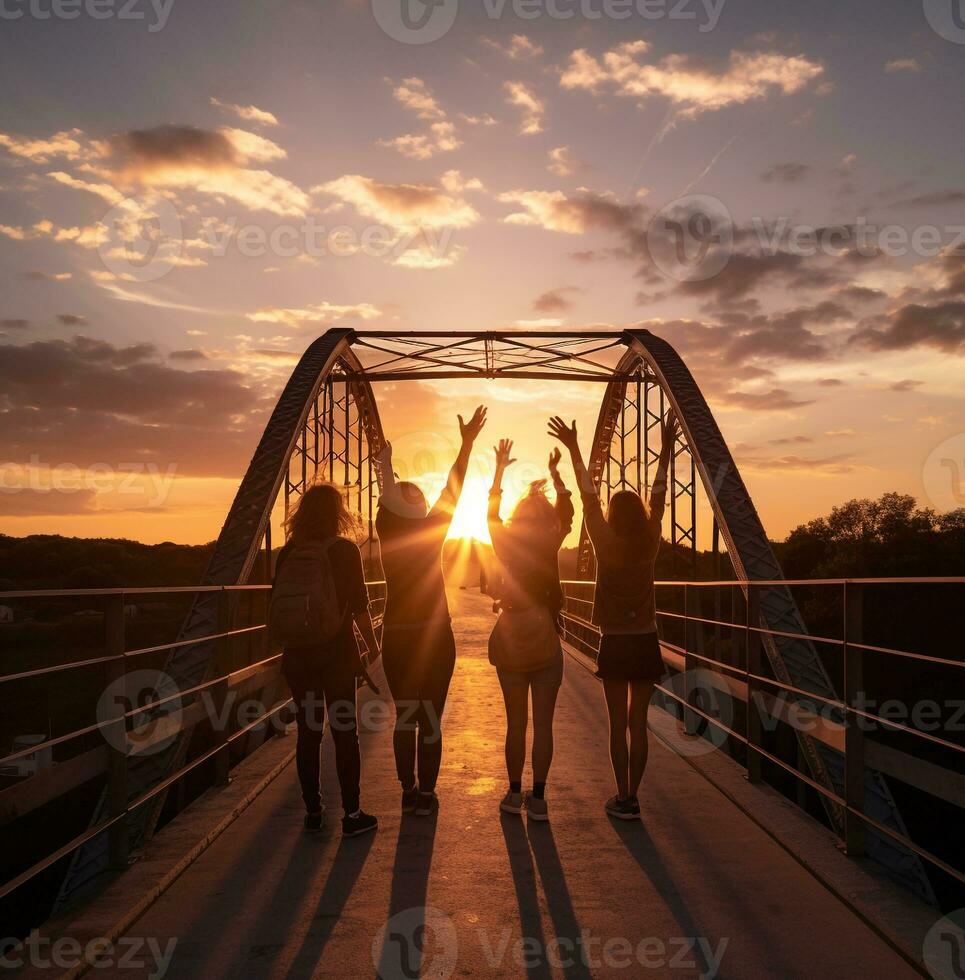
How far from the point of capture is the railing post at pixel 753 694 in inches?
239

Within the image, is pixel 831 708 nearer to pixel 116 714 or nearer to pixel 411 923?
pixel 411 923

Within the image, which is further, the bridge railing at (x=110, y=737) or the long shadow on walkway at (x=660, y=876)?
the long shadow on walkway at (x=660, y=876)

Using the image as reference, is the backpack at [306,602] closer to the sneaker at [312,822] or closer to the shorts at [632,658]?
the sneaker at [312,822]

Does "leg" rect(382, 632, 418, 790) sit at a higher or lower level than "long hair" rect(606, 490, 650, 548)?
lower

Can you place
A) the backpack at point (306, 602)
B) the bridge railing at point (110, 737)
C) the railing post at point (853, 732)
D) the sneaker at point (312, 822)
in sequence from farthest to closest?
the sneaker at point (312, 822), the backpack at point (306, 602), the railing post at point (853, 732), the bridge railing at point (110, 737)

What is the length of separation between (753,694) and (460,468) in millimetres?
2395

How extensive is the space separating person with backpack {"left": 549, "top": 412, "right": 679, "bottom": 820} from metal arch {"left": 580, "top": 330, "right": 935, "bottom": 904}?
3.84 ft

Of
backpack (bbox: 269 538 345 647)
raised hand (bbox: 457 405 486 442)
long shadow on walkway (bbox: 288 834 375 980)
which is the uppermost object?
raised hand (bbox: 457 405 486 442)

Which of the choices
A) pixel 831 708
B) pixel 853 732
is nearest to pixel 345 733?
pixel 853 732

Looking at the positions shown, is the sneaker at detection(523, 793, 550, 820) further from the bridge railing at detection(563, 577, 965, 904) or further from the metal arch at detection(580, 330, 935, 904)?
the metal arch at detection(580, 330, 935, 904)

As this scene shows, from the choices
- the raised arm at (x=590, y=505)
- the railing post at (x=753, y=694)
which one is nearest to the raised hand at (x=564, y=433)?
the raised arm at (x=590, y=505)

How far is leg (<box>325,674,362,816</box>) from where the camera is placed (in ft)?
16.0

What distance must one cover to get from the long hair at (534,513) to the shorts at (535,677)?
64 centimetres

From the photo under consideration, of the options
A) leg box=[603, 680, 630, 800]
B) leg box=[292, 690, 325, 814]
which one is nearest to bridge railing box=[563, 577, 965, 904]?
leg box=[603, 680, 630, 800]
